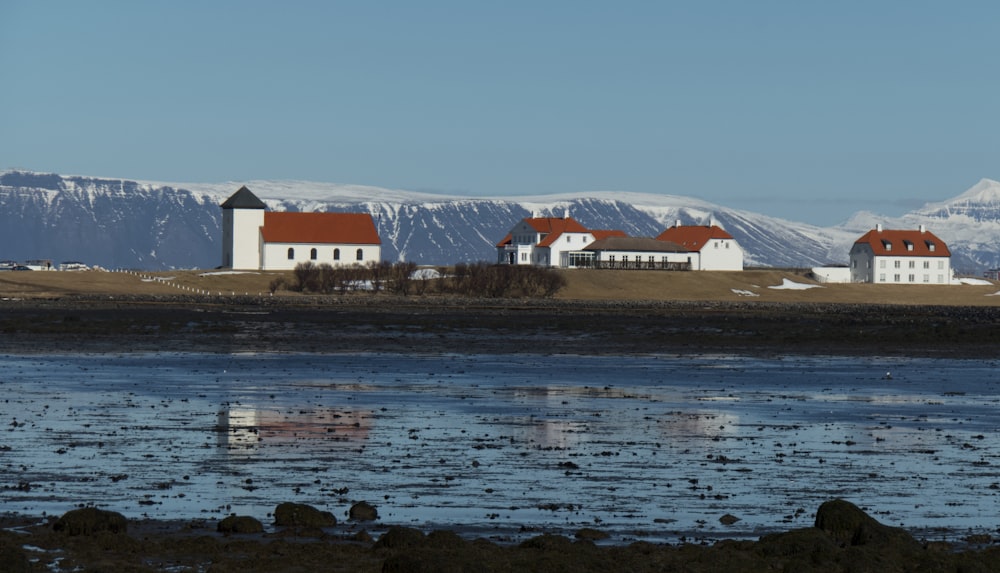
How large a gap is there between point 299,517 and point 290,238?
13359cm

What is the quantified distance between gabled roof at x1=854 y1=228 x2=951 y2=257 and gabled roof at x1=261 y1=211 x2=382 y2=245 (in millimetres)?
52880

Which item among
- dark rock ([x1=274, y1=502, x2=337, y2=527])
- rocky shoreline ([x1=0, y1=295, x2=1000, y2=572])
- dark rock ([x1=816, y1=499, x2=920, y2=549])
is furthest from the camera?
dark rock ([x1=274, y1=502, x2=337, y2=527])

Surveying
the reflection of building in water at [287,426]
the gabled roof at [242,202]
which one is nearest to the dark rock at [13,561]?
the reflection of building in water at [287,426]

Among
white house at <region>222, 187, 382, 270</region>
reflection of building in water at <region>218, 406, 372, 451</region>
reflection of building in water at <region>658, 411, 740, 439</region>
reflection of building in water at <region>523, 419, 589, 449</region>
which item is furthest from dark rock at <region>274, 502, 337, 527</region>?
white house at <region>222, 187, 382, 270</region>

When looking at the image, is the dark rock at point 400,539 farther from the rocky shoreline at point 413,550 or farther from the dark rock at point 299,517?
the dark rock at point 299,517

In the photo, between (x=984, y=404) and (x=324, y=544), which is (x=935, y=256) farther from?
(x=324, y=544)

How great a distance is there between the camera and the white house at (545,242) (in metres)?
165

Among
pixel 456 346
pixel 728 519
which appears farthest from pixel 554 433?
pixel 456 346

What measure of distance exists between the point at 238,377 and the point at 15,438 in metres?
13.7

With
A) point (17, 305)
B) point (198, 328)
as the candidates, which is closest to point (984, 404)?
point (198, 328)

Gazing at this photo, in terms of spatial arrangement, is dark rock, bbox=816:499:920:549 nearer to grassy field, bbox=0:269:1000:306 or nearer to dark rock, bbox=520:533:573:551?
dark rock, bbox=520:533:573:551

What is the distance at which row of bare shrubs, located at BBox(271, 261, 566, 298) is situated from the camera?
116 m

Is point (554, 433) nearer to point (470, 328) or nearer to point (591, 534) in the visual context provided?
point (591, 534)

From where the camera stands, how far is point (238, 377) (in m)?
36.1
